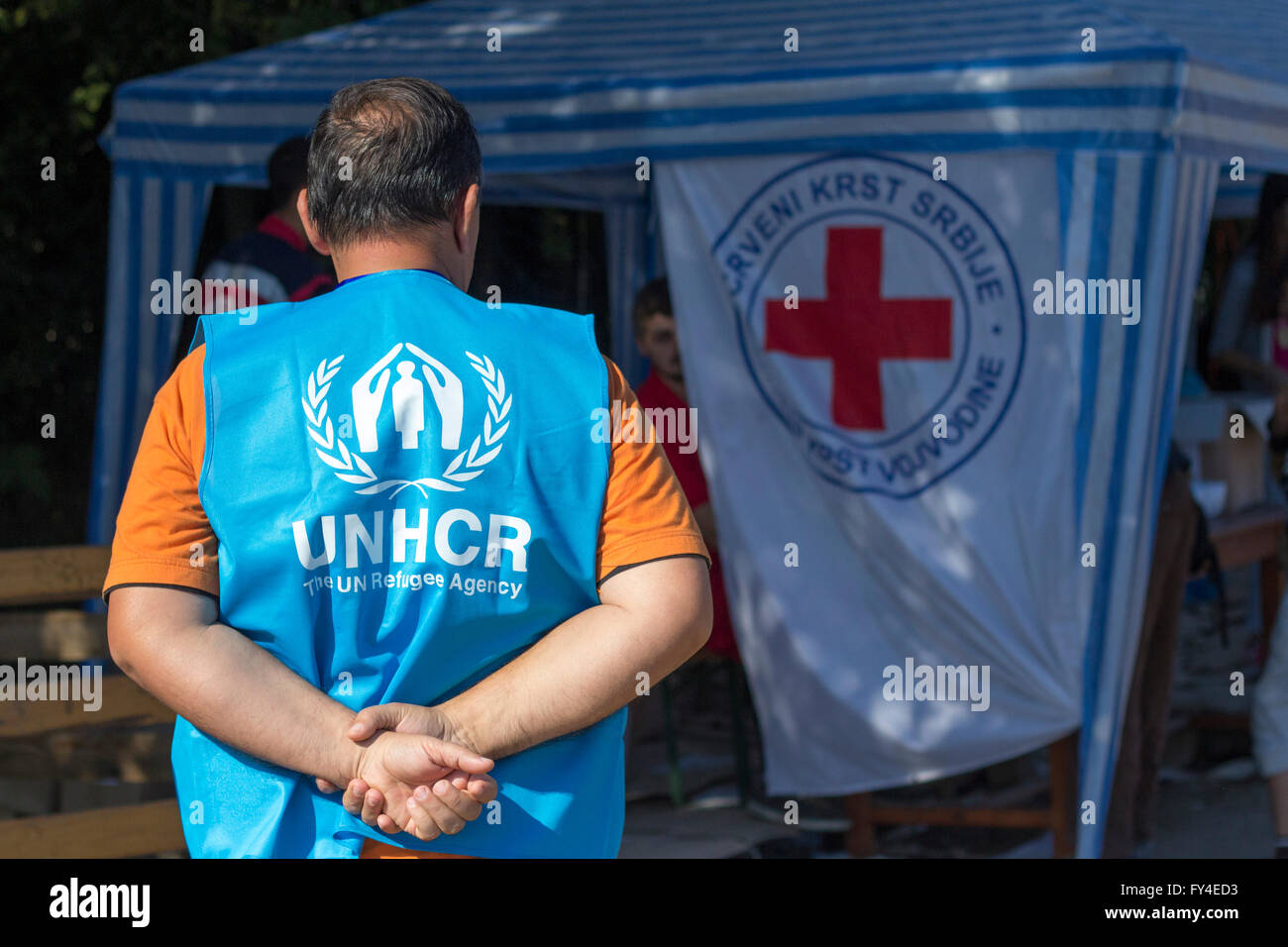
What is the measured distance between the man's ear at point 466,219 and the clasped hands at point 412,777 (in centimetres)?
42

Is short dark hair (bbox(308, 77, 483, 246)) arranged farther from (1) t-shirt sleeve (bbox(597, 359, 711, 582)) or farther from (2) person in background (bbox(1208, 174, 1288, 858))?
(2) person in background (bbox(1208, 174, 1288, 858))

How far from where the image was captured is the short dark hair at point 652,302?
426 centimetres

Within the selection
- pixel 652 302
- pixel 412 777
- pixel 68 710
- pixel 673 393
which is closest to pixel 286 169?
pixel 652 302

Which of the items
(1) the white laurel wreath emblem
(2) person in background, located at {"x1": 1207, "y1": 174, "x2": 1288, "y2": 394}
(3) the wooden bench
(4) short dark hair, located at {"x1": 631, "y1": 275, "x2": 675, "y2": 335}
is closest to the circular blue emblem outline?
(4) short dark hair, located at {"x1": 631, "y1": 275, "x2": 675, "y2": 335}

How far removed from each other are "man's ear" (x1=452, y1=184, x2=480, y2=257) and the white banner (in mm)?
2311

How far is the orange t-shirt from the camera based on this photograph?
1.24 metres

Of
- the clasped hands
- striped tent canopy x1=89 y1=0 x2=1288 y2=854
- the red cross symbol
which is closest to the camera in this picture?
the clasped hands

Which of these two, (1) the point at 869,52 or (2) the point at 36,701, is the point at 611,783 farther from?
(1) the point at 869,52

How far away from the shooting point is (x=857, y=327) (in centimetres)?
364

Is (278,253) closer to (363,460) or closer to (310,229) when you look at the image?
(310,229)

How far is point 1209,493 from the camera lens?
14.3 ft

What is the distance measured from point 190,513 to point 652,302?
309 cm

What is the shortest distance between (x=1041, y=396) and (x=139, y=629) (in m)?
2.61

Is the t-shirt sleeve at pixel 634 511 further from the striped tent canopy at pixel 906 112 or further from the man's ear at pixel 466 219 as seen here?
the striped tent canopy at pixel 906 112
